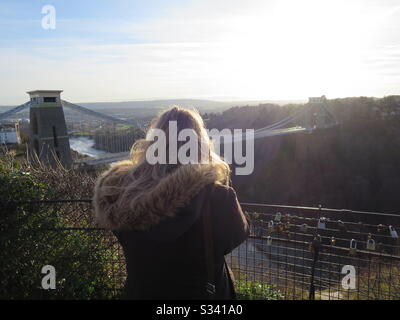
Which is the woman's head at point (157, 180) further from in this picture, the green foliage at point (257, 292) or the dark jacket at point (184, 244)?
the green foliage at point (257, 292)

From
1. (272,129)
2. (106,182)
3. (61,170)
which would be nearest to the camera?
(106,182)

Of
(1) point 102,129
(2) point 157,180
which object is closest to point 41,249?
(2) point 157,180

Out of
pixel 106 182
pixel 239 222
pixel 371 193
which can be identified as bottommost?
pixel 371 193

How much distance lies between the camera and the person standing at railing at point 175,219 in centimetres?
112

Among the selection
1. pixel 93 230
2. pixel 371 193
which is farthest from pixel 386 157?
pixel 93 230

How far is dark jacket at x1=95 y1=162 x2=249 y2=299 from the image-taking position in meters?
1.13

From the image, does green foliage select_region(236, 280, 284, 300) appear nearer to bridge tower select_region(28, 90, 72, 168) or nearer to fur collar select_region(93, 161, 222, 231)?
fur collar select_region(93, 161, 222, 231)

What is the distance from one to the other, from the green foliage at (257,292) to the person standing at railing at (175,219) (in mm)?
1382

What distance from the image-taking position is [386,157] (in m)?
19.8

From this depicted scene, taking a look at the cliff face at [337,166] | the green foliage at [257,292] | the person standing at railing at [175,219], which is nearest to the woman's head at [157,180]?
the person standing at railing at [175,219]

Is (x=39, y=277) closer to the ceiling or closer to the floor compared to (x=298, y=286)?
closer to the ceiling

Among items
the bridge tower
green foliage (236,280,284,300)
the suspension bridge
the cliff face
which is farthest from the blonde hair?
the cliff face
